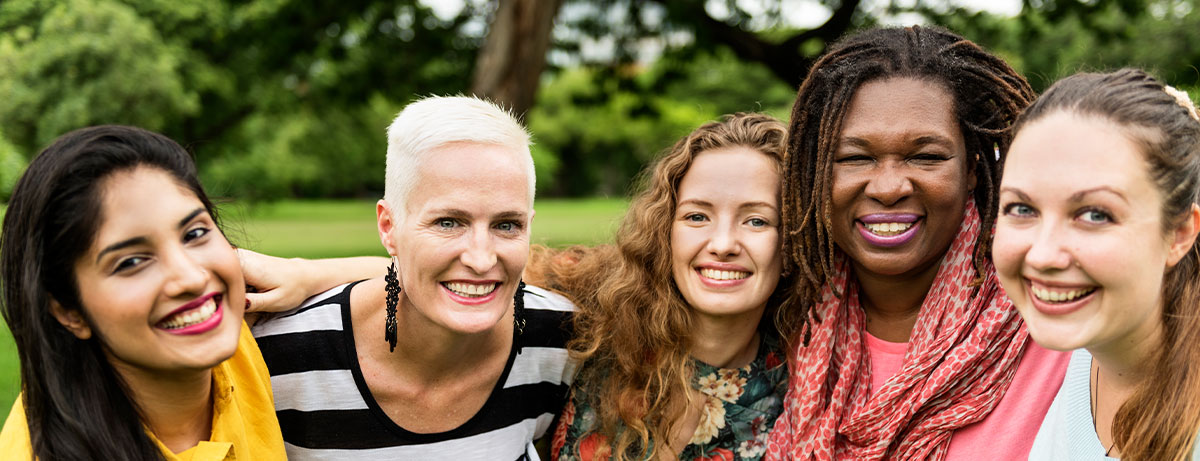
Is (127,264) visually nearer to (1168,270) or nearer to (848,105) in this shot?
(848,105)

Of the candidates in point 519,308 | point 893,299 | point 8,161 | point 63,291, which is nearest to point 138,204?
point 63,291

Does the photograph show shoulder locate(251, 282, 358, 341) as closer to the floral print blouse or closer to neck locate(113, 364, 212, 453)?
neck locate(113, 364, 212, 453)

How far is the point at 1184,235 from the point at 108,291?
2645 millimetres

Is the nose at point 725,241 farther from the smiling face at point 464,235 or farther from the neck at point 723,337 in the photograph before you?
the smiling face at point 464,235

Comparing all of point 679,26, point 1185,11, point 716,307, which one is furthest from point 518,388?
point 1185,11

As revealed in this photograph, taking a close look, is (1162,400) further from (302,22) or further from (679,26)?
(302,22)

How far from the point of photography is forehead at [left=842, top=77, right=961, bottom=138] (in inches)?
114

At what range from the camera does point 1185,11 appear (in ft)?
43.4

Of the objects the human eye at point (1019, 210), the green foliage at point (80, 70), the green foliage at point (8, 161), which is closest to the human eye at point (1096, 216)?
the human eye at point (1019, 210)

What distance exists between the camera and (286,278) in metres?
3.06

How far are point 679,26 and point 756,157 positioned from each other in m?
8.05

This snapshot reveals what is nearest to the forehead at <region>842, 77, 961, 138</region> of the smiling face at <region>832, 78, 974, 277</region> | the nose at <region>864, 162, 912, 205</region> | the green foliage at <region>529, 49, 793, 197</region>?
the smiling face at <region>832, 78, 974, 277</region>

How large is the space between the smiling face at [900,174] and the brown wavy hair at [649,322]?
12.5 inches

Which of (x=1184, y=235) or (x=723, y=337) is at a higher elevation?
(x=1184, y=235)
